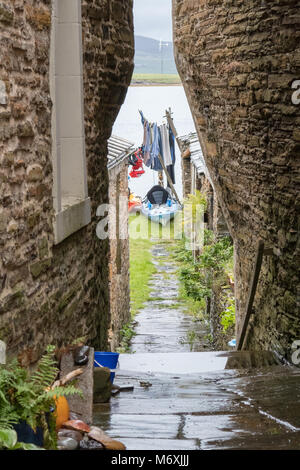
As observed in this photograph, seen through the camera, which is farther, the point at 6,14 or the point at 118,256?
the point at 118,256

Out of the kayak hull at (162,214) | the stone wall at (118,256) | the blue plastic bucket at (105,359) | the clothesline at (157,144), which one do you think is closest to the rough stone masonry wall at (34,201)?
the blue plastic bucket at (105,359)

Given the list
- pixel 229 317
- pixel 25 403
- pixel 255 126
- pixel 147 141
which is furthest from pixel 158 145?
pixel 25 403

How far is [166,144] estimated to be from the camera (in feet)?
95.1

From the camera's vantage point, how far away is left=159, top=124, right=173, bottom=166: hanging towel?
94.2 ft

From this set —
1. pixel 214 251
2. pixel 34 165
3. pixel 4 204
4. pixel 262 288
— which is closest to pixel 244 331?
pixel 262 288

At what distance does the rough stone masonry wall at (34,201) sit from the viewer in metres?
3.82

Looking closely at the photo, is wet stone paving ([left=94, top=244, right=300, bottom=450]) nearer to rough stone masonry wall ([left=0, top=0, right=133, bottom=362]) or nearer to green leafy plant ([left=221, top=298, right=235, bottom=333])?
rough stone masonry wall ([left=0, top=0, right=133, bottom=362])

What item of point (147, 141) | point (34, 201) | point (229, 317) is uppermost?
point (34, 201)

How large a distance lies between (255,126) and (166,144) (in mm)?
22831

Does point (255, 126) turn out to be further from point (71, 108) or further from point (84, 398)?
point (84, 398)

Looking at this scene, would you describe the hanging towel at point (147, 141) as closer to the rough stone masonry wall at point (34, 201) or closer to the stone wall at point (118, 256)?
the stone wall at point (118, 256)

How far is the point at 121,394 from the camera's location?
16.1 ft

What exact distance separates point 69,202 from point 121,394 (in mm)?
1702

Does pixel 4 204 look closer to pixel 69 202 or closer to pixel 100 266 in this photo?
pixel 69 202
